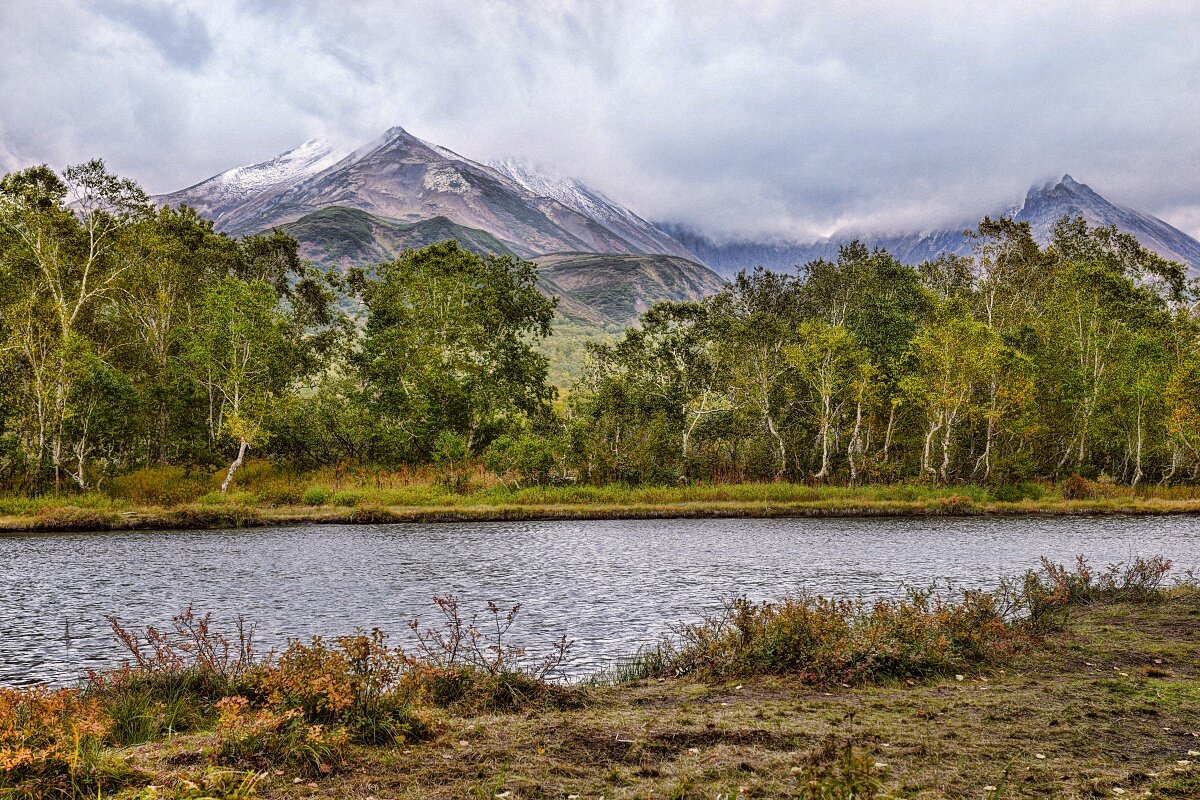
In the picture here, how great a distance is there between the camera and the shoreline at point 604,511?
149 feet

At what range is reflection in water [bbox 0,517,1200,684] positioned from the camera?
19.0 meters

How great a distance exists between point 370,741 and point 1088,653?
12.3 m

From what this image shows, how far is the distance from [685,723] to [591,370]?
54.5 meters

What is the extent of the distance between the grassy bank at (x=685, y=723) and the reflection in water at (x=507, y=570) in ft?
14.9

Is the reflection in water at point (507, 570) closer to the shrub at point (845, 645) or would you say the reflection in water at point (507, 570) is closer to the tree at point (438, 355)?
the shrub at point (845, 645)

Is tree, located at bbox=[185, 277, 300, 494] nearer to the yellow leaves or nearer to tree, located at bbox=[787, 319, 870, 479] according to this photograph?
tree, located at bbox=[787, 319, 870, 479]

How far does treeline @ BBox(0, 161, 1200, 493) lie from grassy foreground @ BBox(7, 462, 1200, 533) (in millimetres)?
2253

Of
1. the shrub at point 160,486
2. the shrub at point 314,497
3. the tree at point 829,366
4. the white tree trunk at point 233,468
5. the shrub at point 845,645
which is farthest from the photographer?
the tree at point 829,366

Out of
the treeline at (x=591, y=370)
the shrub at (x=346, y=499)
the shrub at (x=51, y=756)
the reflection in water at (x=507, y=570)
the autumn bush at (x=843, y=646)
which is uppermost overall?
the treeline at (x=591, y=370)

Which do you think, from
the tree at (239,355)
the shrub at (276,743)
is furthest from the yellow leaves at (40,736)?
the tree at (239,355)

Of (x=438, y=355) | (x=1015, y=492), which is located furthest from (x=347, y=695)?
(x=1015, y=492)

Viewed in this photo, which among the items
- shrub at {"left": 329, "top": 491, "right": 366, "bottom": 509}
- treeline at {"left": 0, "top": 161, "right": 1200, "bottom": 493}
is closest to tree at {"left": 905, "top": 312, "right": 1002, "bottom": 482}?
treeline at {"left": 0, "top": 161, "right": 1200, "bottom": 493}

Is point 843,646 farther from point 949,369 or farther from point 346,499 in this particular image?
point 949,369

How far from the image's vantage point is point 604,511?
51594mm
